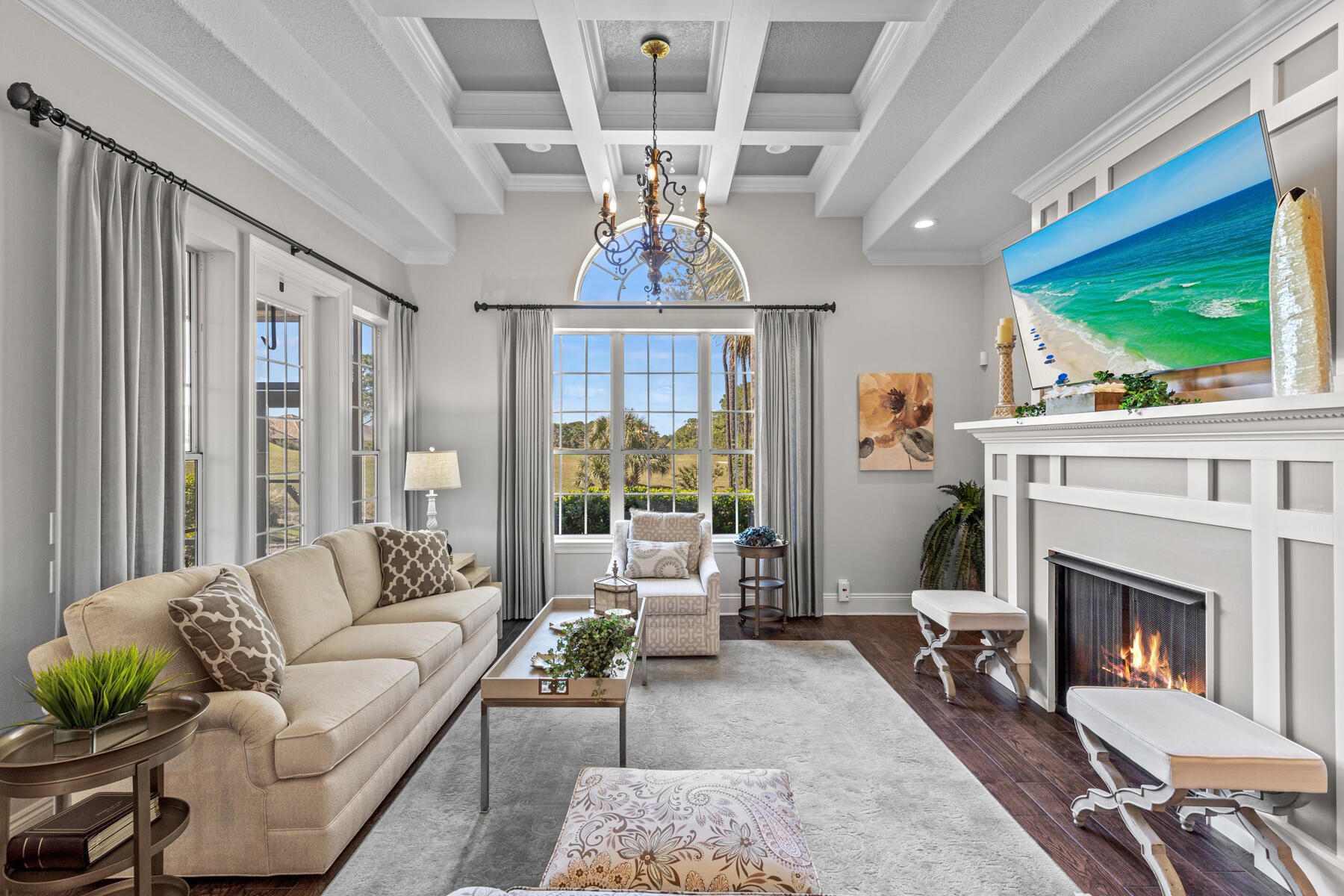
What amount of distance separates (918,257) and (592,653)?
423 centimetres

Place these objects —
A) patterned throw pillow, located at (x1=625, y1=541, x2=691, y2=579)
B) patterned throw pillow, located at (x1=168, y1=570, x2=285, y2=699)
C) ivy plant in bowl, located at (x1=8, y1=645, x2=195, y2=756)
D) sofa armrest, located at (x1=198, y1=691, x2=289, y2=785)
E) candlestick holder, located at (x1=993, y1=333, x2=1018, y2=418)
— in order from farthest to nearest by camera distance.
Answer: patterned throw pillow, located at (x1=625, y1=541, x2=691, y2=579) → candlestick holder, located at (x1=993, y1=333, x2=1018, y2=418) → patterned throw pillow, located at (x1=168, y1=570, x2=285, y2=699) → sofa armrest, located at (x1=198, y1=691, x2=289, y2=785) → ivy plant in bowl, located at (x1=8, y1=645, x2=195, y2=756)

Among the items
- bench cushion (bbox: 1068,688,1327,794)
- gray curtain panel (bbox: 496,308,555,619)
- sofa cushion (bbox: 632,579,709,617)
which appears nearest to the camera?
bench cushion (bbox: 1068,688,1327,794)

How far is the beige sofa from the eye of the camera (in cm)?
202

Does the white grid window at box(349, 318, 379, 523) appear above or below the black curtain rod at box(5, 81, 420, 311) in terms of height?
below

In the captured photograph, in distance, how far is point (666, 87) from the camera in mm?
3941

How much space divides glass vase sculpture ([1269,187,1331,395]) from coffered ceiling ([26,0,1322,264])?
0.77m

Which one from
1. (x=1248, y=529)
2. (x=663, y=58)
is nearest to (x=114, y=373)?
(x=663, y=58)

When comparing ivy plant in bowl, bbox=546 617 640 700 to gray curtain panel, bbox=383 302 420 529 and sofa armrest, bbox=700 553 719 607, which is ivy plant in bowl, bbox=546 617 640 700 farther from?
gray curtain panel, bbox=383 302 420 529

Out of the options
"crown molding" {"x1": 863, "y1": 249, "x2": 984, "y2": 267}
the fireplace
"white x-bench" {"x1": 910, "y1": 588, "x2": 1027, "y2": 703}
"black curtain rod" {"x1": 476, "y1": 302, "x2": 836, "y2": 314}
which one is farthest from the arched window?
the fireplace

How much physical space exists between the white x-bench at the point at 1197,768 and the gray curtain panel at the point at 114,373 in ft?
11.4

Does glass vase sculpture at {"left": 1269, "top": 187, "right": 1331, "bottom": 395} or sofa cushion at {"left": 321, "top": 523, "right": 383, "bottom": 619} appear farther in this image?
sofa cushion at {"left": 321, "top": 523, "right": 383, "bottom": 619}

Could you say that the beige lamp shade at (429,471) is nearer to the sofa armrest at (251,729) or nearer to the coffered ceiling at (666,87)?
the coffered ceiling at (666,87)

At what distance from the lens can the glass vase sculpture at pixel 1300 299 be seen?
6.45 feet

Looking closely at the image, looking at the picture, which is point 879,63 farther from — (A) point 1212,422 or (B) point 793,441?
(B) point 793,441
